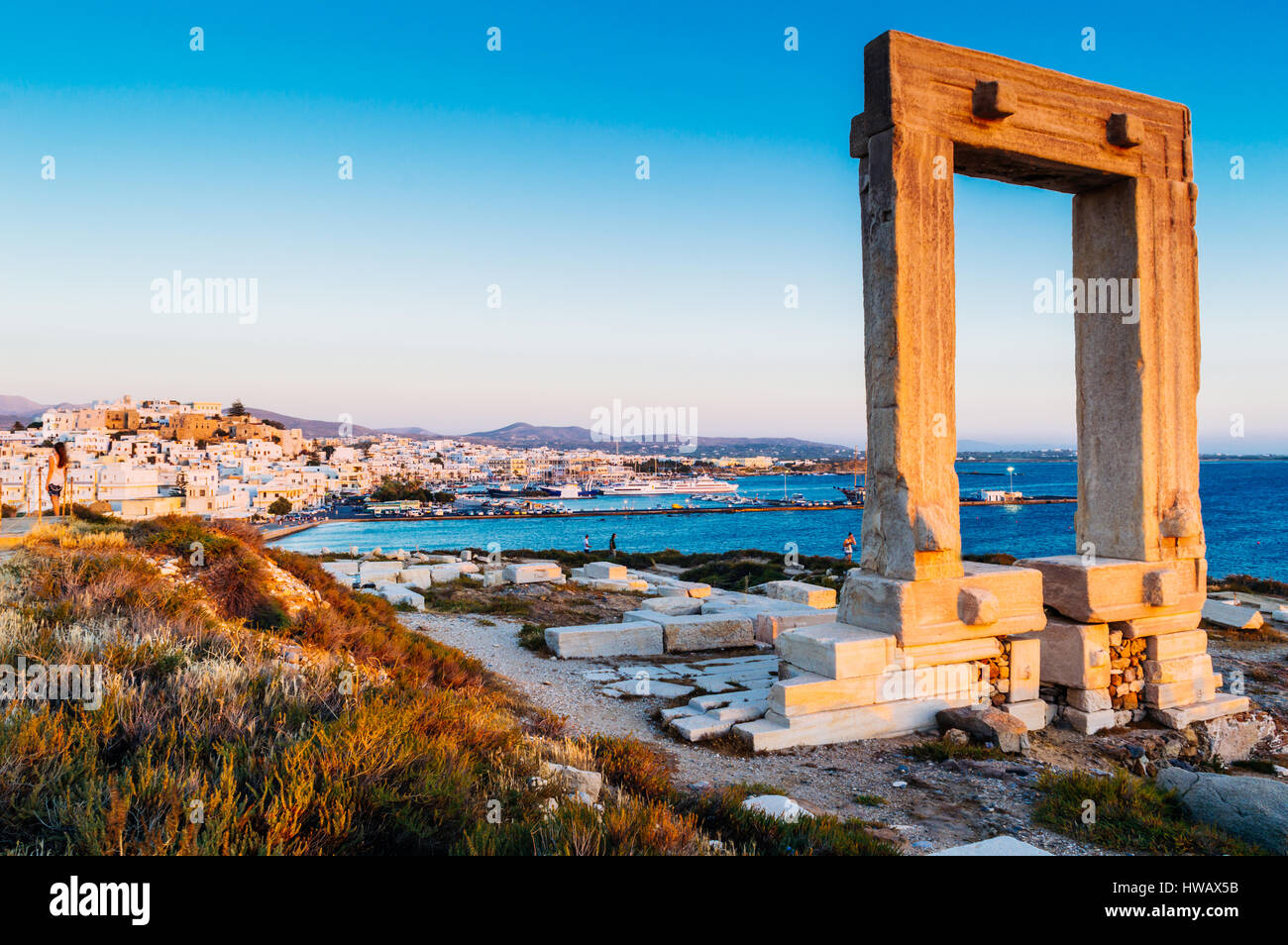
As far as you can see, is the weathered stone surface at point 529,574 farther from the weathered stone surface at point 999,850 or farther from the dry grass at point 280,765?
the weathered stone surface at point 999,850

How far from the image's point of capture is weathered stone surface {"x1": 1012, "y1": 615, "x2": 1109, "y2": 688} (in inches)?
334

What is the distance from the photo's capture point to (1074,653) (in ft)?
28.0

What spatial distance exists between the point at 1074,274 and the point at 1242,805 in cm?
657

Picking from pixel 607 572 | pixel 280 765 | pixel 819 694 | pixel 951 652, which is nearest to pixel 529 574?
pixel 607 572

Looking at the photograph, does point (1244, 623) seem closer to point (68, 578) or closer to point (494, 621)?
point (494, 621)

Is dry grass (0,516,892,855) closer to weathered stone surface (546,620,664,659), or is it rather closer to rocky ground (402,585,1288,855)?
rocky ground (402,585,1288,855)

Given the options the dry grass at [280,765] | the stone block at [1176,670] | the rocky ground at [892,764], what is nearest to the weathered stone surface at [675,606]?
the rocky ground at [892,764]

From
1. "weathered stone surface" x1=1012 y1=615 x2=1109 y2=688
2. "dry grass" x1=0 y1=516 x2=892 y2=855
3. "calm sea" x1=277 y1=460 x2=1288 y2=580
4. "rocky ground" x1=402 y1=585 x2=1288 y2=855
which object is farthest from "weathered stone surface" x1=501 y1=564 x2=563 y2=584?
"calm sea" x1=277 y1=460 x2=1288 y2=580

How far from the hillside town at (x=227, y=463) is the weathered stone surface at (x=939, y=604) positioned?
11.7 m

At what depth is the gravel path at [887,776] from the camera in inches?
212

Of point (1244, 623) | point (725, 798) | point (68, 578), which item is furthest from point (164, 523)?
point (1244, 623)

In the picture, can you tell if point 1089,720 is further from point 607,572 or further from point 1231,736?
point 607,572

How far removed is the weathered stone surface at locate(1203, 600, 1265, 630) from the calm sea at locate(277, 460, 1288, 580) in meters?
30.5
